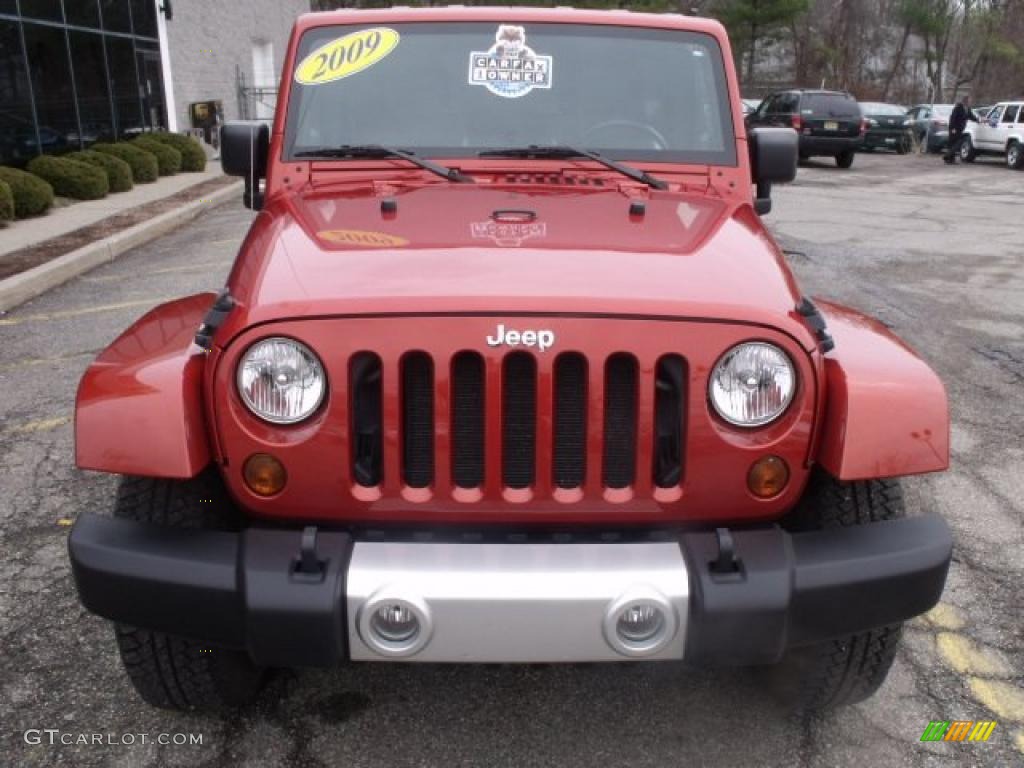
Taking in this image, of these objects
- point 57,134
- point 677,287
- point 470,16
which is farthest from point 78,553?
point 57,134

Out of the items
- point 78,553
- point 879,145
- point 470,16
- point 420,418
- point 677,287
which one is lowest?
point 879,145

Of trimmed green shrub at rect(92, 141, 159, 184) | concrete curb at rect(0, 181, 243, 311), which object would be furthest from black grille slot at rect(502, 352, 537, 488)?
trimmed green shrub at rect(92, 141, 159, 184)

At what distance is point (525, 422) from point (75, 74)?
15.7 meters

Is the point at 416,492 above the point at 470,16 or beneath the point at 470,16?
beneath

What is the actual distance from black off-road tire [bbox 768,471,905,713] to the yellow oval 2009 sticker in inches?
86.7

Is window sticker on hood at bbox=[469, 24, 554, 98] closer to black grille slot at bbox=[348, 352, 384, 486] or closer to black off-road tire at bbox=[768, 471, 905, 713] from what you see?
black grille slot at bbox=[348, 352, 384, 486]

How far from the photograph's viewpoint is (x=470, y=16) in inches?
140

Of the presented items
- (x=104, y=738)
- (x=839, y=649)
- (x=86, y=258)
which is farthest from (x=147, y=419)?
(x=86, y=258)

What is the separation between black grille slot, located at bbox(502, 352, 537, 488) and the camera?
2.11 metres

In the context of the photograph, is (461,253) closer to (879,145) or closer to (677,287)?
(677,287)

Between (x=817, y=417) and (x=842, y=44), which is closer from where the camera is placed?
(x=817, y=417)

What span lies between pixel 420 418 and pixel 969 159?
84.0ft

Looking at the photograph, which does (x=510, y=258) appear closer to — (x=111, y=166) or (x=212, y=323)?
(x=212, y=323)

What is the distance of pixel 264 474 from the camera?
2160 millimetres
